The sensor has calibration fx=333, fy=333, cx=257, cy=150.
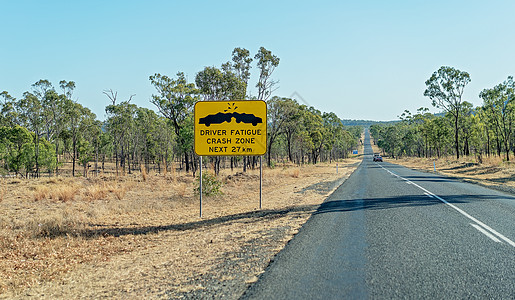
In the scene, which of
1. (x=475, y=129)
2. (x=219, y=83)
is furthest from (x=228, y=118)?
(x=475, y=129)

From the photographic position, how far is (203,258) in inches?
242

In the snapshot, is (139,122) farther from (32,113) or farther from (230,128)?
(230,128)

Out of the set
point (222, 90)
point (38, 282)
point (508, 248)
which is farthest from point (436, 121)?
point (38, 282)

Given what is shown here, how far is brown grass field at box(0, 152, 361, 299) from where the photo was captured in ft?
16.1

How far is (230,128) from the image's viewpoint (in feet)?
38.4

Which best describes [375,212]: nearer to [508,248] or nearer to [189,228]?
[508,248]

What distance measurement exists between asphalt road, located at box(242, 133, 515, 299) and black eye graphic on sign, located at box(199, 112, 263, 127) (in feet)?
13.4

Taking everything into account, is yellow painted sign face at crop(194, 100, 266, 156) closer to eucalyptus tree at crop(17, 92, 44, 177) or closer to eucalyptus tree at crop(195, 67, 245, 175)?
eucalyptus tree at crop(195, 67, 245, 175)

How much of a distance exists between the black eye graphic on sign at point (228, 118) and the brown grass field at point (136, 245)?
3206 millimetres

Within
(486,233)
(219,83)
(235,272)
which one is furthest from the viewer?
(219,83)

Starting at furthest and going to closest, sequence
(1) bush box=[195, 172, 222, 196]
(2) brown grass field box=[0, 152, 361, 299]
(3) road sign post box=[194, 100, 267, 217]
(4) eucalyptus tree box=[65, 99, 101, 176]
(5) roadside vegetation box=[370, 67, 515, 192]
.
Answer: (4) eucalyptus tree box=[65, 99, 101, 176], (5) roadside vegetation box=[370, 67, 515, 192], (1) bush box=[195, 172, 222, 196], (3) road sign post box=[194, 100, 267, 217], (2) brown grass field box=[0, 152, 361, 299]

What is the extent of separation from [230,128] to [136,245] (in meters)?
5.21

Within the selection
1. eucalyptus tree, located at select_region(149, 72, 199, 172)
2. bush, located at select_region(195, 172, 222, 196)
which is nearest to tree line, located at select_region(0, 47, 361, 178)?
eucalyptus tree, located at select_region(149, 72, 199, 172)

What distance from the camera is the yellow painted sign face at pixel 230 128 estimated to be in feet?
38.0
